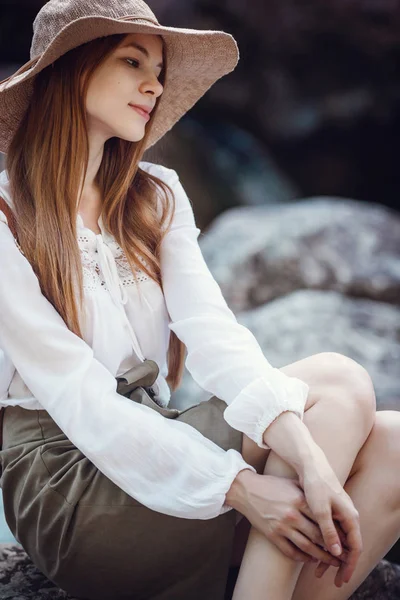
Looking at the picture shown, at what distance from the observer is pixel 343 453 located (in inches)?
52.3

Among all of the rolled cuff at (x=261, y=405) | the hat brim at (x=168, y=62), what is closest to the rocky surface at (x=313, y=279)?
the hat brim at (x=168, y=62)

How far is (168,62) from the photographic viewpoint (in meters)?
1.71

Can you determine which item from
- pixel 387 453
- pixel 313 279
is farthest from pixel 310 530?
pixel 313 279

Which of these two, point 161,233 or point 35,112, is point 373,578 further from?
point 35,112

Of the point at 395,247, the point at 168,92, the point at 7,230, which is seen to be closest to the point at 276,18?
the point at 395,247

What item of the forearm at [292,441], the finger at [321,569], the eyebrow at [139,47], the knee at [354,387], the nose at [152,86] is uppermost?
the eyebrow at [139,47]

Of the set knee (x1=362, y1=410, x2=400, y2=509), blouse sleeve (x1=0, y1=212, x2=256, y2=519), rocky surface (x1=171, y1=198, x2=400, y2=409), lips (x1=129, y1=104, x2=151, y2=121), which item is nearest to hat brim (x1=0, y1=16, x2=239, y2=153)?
lips (x1=129, y1=104, x2=151, y2=121)

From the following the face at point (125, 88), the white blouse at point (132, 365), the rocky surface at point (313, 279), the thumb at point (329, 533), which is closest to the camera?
the thumb at point (329, 533)

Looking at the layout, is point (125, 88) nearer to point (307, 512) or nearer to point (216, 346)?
point (216, 346)

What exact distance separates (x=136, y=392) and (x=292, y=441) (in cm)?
35

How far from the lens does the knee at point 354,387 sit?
1377 millimetres

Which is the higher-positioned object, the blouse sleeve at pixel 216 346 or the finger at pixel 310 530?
the blouse sleeve at pixel 216 346

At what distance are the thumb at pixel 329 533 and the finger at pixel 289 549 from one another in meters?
0.05

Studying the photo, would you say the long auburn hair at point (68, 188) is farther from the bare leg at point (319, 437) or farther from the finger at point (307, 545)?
the finger at point (307, 545)
